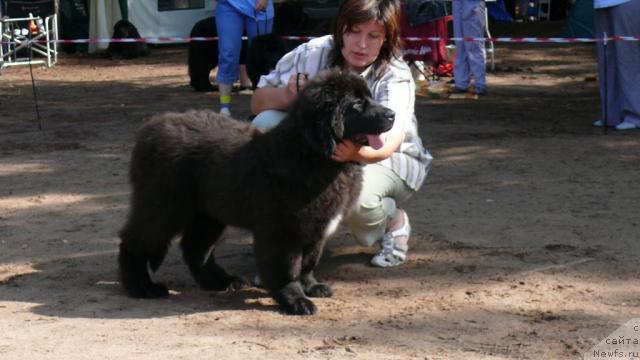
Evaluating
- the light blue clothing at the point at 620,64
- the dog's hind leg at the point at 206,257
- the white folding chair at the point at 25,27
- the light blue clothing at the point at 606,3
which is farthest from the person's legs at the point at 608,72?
the white folding chair at the point at 25,27

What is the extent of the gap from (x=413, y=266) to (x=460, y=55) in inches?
287

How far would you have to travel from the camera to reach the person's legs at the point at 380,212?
536cm

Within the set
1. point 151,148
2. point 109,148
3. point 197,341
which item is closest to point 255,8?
point 109,148

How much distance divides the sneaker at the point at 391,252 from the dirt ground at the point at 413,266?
76 millimetres

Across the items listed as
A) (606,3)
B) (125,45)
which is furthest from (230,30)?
(125,45)

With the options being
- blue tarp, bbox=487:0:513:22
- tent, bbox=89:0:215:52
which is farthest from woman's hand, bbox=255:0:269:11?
blue tarp, bbox=487:0:513:22

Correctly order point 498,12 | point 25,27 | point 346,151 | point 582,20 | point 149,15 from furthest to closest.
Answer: point 498,12 → point 149,15 → point 25,27 → point 582,20 → point 346,151

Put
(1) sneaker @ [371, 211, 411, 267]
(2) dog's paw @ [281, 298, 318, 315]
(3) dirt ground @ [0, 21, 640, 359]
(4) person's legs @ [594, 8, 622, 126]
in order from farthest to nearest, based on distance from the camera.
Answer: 1. (4) person's legs @ [594, 8, 622, 126]
2. (1) sneaker @ [371, 211, 411, 267]
3. (2) dog's paw @ [281, 298, 318, 315]
4. (3) dirt ground @ [0, 21, 640, 359]

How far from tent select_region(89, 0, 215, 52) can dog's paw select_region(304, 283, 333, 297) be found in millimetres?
14643

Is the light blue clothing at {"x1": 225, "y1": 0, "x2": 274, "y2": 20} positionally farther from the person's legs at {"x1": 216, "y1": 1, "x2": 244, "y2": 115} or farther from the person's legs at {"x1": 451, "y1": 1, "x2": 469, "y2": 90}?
the person's legs at {"x1": 451, "y1": 1, "x2": 469, "y2": 90}

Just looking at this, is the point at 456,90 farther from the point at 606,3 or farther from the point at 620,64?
the point at 606,3

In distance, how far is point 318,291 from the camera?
5.13 meters

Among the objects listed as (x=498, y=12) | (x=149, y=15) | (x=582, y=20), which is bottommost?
(x=582, y=20)

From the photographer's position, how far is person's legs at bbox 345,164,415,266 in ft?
17.6
